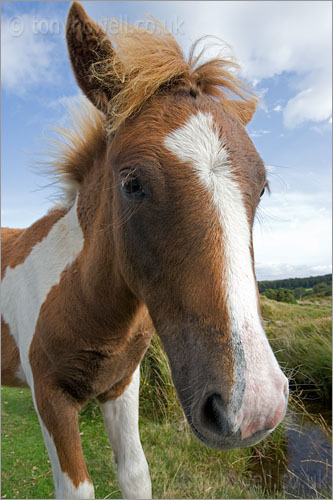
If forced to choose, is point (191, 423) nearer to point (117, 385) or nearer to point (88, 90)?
point (117, 385)

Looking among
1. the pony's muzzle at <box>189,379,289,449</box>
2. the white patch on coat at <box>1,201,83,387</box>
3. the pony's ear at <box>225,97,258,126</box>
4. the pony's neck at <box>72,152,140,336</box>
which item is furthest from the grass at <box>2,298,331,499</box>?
the pony's ear at <box>225,97,258,126</box>

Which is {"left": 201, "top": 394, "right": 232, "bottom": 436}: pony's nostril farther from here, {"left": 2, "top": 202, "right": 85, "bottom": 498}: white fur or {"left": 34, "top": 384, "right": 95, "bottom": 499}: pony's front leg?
{"left": 2, "top": 202, "right": 85, "bottom": 498}: white fur

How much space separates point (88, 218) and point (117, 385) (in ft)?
4.57

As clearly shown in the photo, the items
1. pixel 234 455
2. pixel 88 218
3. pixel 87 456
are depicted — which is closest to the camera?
pixel 88 218

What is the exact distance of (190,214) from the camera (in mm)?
1506

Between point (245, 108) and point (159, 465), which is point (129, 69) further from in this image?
point (159, 465)

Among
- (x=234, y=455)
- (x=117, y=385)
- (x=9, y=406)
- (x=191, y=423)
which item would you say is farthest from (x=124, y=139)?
(x=9, y=406)

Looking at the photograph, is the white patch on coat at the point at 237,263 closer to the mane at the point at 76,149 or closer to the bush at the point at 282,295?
the mane at the point at 76,149

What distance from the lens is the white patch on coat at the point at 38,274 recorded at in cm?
260

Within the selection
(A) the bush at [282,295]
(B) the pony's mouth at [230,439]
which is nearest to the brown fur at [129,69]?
(B) the pony's mouth at [230,439]

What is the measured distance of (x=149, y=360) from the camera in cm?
677

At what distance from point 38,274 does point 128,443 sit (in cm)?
154

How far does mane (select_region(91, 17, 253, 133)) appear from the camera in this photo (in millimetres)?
1900

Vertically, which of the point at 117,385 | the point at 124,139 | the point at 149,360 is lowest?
the point at 149,360
